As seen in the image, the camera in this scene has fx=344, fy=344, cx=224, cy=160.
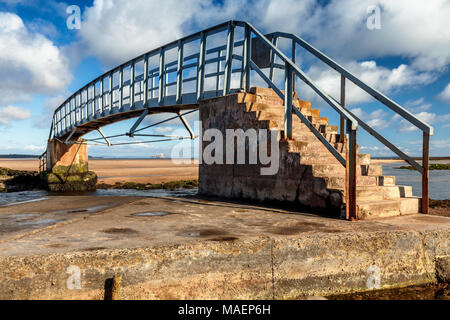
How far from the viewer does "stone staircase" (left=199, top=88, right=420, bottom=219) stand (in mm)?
4875

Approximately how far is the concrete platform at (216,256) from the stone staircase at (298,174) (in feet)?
1.74

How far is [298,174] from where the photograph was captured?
17.5ft

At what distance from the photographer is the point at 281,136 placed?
5.78 m

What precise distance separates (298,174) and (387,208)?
4.35 feet

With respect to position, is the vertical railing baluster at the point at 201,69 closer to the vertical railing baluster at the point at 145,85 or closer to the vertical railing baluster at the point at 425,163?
the vertical railing baluster at the point at 145,85

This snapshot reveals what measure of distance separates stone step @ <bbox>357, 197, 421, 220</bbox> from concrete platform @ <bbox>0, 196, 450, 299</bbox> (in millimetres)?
222

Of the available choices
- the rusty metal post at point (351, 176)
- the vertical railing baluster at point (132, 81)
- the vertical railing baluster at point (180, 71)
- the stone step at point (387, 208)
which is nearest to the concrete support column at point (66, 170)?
the vertical railing baluster at point (132, 81)

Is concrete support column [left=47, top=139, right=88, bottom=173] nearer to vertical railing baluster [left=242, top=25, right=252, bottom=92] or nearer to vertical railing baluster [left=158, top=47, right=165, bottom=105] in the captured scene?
vertical railing baluster [left=158, top=47, right=165, bottom=105]

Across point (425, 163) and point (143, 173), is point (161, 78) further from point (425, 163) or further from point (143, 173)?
point (143, 173)

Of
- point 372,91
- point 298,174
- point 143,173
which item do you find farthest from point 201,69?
point 143,173

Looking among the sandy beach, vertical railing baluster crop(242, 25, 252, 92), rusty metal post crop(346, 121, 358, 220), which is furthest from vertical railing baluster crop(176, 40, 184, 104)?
the sandy beach
